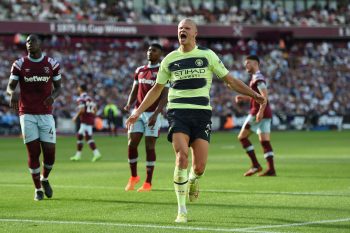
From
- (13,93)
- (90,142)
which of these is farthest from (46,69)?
(90,142)

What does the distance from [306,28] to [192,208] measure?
182 ft

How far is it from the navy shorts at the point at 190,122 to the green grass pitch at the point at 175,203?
3.72 ft

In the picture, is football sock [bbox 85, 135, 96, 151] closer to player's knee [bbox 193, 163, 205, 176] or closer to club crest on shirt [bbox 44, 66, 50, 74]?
club crest on shirt [bbox 44, 66, 50, 74]

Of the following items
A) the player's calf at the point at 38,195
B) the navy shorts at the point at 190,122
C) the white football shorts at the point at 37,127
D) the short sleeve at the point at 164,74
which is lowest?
the player's calf at the point at 38,195

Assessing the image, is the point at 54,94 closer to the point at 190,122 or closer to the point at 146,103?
the point at 146,103

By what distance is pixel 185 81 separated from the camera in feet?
39.5

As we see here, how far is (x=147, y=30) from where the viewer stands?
6000cm

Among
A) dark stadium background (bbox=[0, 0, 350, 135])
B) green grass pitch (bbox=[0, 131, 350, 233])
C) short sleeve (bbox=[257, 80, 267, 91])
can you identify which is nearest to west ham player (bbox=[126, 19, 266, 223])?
green grass pitch (bbox=[0, 131, 350, 233])

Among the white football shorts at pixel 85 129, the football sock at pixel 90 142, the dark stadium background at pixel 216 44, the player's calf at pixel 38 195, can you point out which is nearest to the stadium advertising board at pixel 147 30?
the dark stadium background at pixel 216 44

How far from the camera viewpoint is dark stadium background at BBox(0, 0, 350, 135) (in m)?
54.6

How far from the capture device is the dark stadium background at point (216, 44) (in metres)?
54.6

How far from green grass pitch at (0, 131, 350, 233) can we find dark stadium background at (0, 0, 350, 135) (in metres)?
27.2

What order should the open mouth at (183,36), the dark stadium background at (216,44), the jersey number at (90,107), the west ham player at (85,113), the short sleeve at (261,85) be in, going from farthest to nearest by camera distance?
the dark stadium background at (216,44) → the jersey number at (90,107) → the west ham player at (85,113) → the short sleeve at (261,85) → the open mouth at (183,36)

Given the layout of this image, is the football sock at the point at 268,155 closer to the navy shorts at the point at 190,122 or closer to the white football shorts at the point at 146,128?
the white football shorts at the point at 146,128
